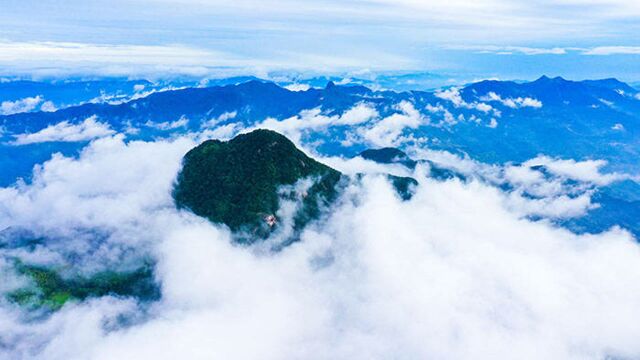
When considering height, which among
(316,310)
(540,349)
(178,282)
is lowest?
(540,349)

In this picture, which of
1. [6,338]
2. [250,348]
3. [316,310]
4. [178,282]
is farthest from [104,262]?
[316,310]

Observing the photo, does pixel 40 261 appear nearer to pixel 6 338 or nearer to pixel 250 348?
pixel 6 338

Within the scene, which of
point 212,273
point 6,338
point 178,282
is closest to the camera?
point 6,338

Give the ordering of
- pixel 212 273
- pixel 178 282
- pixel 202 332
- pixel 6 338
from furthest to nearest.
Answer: pixel 212 273 < pixel 178 282 < pixel 202 332 < pixel 6 338

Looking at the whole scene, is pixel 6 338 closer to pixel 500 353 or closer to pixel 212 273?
pixel 212 273

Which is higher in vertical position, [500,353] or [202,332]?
[202,332]

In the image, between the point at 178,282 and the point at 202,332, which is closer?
the point at 202,332
